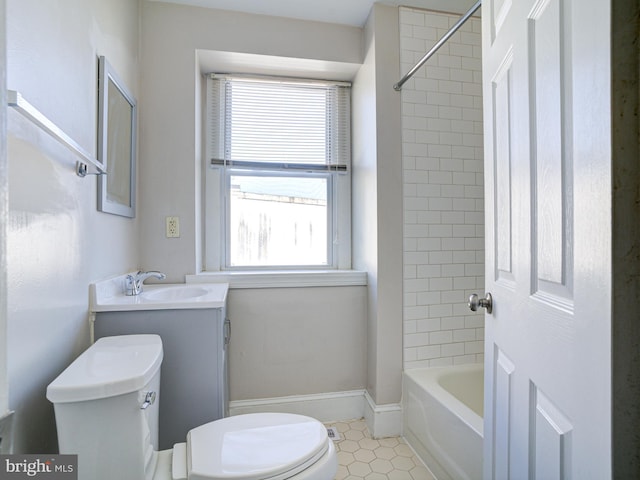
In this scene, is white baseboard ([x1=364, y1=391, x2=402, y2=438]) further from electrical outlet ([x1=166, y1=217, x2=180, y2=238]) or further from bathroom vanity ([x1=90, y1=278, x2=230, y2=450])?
electrical outlet ([x1=166, y1=217, x2=180, y2=238])

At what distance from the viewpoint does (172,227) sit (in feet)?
6.09

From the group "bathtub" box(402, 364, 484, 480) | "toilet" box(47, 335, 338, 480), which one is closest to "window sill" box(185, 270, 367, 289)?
"bathtub" box(402, 364, 484, 480)

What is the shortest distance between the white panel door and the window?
4.44 feet

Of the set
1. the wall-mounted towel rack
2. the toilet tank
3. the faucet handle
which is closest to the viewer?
the wall-mounted towel rack

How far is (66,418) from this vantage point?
844mm

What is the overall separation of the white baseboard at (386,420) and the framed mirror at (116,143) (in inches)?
68.1

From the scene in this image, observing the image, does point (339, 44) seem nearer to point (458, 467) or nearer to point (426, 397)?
point (426, 397)

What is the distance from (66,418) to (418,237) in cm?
170

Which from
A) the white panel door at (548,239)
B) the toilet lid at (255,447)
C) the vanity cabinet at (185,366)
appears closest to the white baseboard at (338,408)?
the vanity cabinet at (185,366)

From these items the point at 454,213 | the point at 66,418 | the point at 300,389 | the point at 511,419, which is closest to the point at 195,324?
the point at 66,418

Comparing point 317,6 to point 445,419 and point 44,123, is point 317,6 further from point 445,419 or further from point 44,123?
point 445,419

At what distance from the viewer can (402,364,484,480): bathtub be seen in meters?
1.33

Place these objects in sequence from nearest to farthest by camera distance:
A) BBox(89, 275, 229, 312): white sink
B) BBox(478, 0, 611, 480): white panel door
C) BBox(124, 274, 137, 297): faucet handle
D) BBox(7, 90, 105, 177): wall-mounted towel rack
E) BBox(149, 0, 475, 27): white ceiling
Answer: BBox(478, 0, 611, 480): white panel door
BBox(7, 90, 105, 177): wall-mounted towel rack
BBox(89, 275, 229, 312): white sink
BBox(124, 274, 137, 297): faucet handle
BBox(149, 0, 475, 27): white ceiling

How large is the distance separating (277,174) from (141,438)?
166cm
